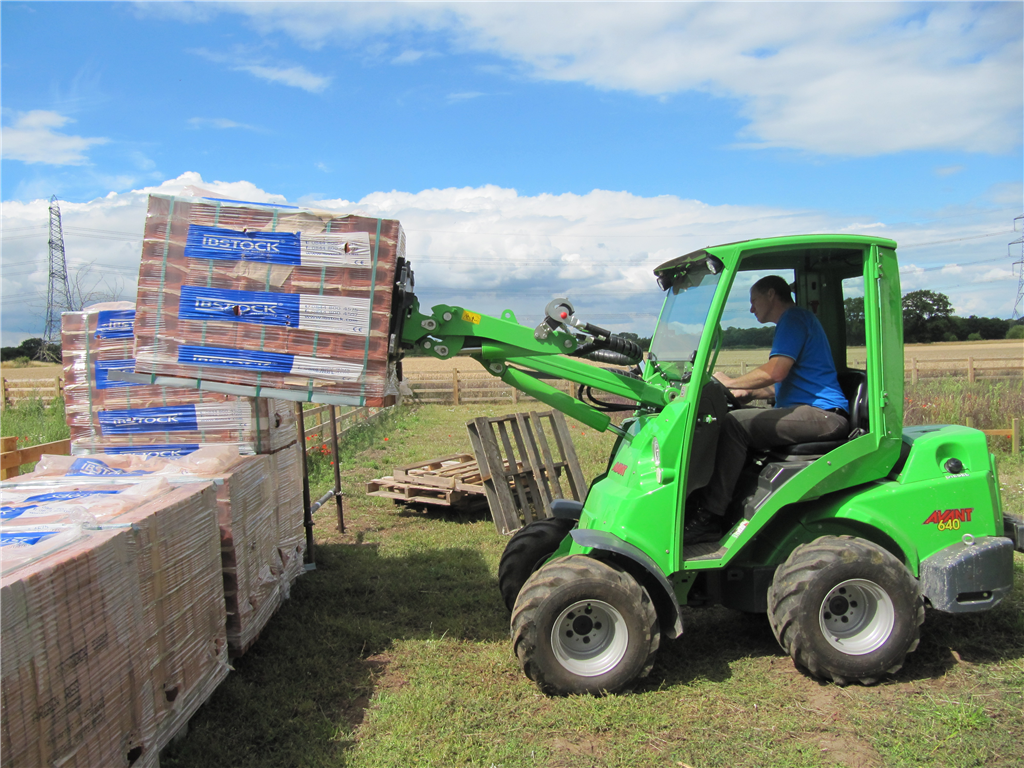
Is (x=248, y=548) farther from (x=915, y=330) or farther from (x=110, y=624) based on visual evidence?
(x=915, y=330)

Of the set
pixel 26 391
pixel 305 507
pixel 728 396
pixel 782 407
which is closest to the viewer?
pixel 782 407

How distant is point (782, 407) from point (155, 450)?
4.65 metres

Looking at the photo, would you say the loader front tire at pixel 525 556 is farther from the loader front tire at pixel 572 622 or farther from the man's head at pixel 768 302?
the man's head at pixel 768 302

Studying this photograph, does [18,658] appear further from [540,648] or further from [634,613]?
[634,613]

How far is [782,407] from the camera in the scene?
15.9 feet

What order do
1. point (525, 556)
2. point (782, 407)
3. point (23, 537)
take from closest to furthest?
1. point (23, 537)
2. point (782, 407)
3. point (525, 556)

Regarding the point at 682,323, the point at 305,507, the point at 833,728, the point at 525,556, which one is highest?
the point at 682,323

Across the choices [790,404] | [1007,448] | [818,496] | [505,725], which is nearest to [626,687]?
[505,725]

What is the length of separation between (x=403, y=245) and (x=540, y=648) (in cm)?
264

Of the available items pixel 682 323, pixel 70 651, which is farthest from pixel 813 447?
pixel 70 651

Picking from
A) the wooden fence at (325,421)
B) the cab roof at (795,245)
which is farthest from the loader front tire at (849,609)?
the wooden fence at (325,421)

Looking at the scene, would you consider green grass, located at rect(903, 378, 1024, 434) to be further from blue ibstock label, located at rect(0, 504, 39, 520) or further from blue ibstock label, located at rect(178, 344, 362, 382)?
blue ibstock label, located at rect(0, 504, 39, 520)

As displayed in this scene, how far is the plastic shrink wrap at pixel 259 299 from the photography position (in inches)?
172

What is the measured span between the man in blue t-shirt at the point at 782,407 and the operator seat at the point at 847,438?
0.14ft
